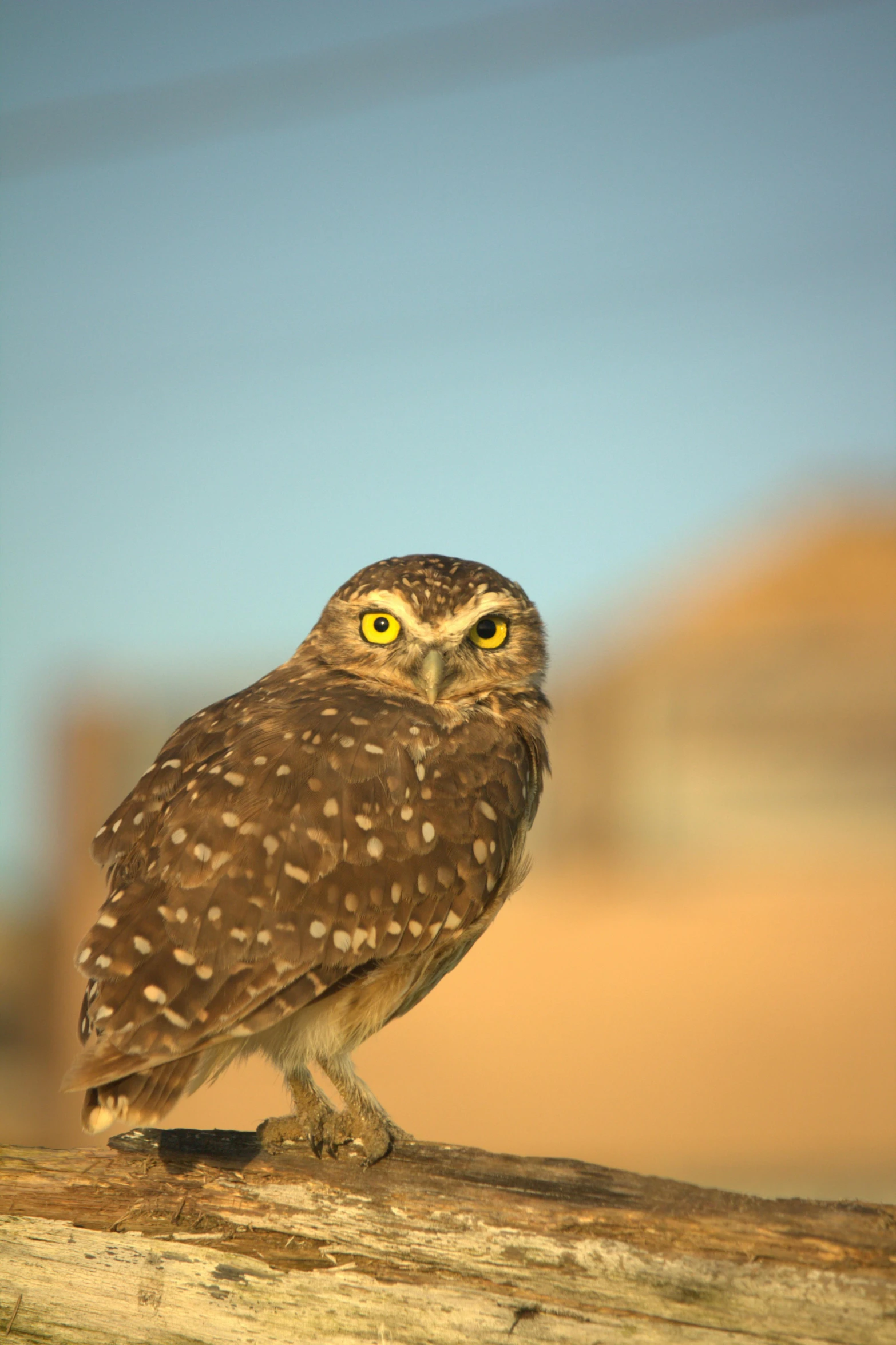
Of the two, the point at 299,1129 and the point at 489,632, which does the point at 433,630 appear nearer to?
the point at 489,632

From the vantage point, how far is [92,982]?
3107 millimetres

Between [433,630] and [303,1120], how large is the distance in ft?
5.29

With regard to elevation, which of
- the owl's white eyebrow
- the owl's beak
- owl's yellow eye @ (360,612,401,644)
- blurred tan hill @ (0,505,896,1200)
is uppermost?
the owl's white eyebrow

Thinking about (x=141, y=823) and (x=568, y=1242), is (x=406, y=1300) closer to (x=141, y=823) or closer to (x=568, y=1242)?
(x=568, y=1242)

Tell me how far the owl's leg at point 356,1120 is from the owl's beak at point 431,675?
1161 mm

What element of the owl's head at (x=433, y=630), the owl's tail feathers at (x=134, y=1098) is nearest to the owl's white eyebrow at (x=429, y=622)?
the owl's head at (x=433, y=630)

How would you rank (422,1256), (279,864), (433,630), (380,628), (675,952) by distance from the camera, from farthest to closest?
(675,952), (380,628), (433,630), (279,864), (422,1256)

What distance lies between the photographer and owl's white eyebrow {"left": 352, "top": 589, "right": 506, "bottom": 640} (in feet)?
13.6

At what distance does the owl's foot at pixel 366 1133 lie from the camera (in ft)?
10.0

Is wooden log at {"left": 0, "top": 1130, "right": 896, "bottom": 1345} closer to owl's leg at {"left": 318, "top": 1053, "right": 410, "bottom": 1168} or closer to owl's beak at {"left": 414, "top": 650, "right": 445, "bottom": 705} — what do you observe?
owl's leg at {"left": 318, "top": 1053, "right": 410, "bottom": 1168}

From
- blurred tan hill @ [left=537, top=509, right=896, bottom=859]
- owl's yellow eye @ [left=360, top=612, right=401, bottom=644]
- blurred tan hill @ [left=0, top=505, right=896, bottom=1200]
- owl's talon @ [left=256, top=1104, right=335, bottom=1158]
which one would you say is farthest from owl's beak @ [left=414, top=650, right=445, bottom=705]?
blurred tan hill @ [left=537, top=509, right=896, bottom=859]

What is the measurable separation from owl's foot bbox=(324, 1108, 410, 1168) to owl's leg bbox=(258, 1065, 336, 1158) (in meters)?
0.02

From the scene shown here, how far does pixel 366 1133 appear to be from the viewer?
10.3ft

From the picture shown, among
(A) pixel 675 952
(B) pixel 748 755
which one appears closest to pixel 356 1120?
(A) pixel 675 952
